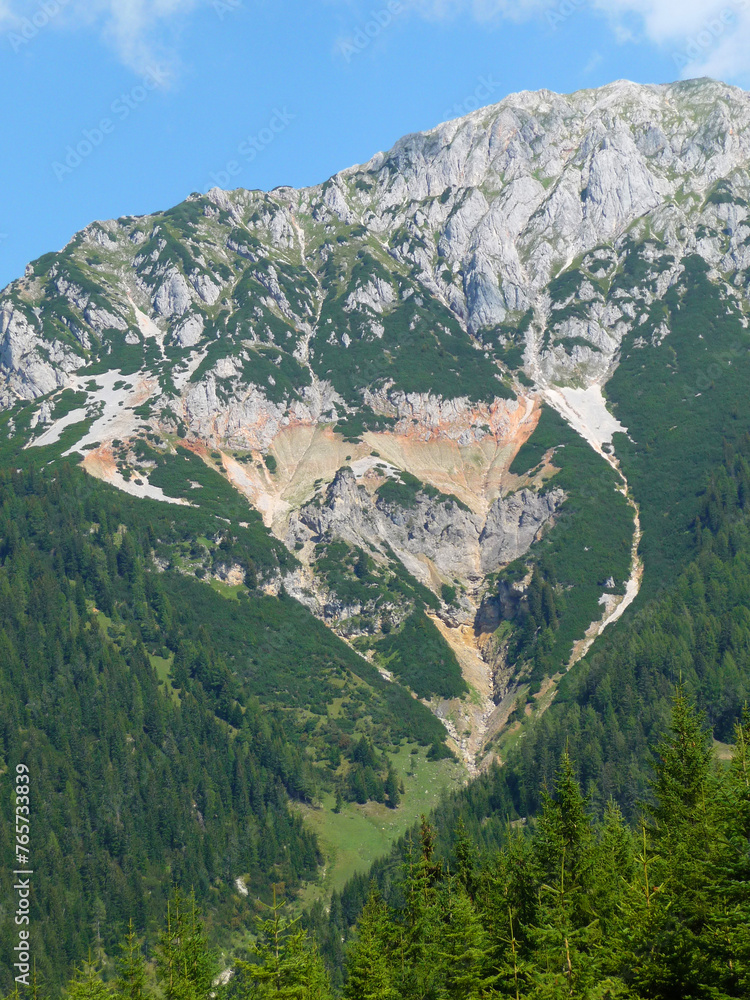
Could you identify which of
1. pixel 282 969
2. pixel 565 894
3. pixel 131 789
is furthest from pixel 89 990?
pixel 131 789

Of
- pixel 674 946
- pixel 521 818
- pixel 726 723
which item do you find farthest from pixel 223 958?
pixel 674 946

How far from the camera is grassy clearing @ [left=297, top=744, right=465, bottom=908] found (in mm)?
170625

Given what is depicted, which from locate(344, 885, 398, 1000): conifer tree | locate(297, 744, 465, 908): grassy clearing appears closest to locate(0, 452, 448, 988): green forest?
locate(297, 744, 465, 908): grassy clearing

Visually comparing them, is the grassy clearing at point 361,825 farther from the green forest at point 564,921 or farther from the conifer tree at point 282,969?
the conifer tree at point 282,969

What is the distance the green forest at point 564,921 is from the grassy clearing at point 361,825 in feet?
327

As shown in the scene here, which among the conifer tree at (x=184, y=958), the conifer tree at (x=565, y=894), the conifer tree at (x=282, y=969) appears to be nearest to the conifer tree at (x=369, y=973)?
the conifer tree at (x=282, y=969)

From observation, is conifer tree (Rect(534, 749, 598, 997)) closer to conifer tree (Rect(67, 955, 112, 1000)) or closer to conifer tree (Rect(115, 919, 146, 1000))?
conifer tree (Rect(67, 955, 112, 1000))

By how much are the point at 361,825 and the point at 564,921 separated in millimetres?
140941

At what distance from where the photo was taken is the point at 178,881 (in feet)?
533

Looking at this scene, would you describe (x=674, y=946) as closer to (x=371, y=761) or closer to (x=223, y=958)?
(x=223, y=958)

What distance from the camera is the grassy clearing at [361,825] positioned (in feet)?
560

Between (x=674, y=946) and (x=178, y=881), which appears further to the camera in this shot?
(x=178, y=881)

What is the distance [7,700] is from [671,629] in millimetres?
137092

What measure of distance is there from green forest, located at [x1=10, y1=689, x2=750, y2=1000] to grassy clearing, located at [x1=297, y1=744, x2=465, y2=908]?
99797 millimetres
